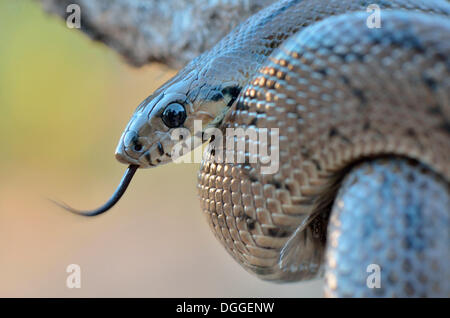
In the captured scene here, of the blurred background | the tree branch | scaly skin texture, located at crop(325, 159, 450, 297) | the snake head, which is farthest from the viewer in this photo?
the blurred background

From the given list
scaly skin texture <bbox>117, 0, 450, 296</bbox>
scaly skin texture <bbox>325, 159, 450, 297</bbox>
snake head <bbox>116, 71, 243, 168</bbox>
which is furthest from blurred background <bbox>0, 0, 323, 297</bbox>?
scaly skin texture <bbox>325, 159, 450, 297</bbox>

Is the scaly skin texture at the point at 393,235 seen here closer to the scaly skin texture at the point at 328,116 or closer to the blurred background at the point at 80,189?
the scaly skin texture at the point at 328,116

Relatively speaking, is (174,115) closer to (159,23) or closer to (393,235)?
(393,235)

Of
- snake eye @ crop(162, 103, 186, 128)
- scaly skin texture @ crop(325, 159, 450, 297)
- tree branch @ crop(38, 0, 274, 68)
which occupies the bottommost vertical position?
scaly skin texture @ crop(325, 159, 450, 297)

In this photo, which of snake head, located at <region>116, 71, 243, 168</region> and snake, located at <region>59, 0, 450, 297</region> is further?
snake head, located at <region>116, 71, 243, 168</region>

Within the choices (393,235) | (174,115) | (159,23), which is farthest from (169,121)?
(159,23)

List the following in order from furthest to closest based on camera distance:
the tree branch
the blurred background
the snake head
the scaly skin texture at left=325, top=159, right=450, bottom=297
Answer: the blurred background → the tree branch → the snake head → the scaly skin texture at left=325, top=159, right=450, bottom=297

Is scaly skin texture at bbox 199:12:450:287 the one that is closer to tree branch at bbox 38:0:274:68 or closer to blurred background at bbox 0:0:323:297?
tree branch at bbox 38:0:274:68
